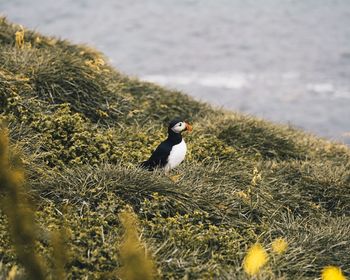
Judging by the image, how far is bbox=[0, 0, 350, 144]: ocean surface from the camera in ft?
50.7

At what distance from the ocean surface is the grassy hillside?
4720 millimetres

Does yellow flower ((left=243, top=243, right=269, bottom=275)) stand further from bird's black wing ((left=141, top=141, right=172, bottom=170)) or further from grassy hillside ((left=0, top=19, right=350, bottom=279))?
bird's black wing ((left=141, top=141, right=172, bottom=170))

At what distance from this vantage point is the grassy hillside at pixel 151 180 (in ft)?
15.2

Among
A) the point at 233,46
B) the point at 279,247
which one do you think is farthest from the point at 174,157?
the point at 233,46

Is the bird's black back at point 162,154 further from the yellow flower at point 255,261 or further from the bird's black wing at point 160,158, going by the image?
the yellow flower at point 255,261

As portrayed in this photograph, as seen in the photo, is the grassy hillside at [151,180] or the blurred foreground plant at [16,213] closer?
the blurred foreground plant at [16,213]

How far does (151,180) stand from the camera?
541 cm

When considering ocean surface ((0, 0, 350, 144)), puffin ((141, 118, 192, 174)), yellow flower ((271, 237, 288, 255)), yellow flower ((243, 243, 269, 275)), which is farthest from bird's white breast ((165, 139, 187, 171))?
ocean surface ((0, 0, 350, 144))

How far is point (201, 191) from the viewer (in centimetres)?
566

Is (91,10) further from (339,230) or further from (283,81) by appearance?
(339,230)

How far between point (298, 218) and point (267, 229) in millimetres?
486

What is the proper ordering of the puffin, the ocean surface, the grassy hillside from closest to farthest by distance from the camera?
the grassy hillside < the puffin < the ocean surface

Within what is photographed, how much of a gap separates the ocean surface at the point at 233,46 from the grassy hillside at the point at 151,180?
4.72 m

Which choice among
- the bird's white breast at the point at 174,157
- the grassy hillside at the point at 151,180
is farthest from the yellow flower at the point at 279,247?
the bird's white breast at the point at 174,157
